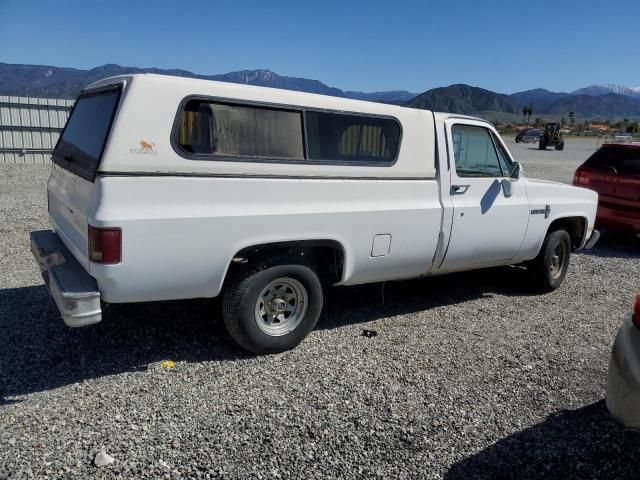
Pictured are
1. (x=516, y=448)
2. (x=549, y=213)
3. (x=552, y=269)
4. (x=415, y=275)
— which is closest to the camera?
(x=516, y=448)

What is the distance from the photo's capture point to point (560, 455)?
3.08 m

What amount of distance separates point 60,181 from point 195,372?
1.94 m

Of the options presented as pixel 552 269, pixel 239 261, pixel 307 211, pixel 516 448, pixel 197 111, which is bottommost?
pixel 516 448

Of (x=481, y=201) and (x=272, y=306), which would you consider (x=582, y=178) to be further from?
(x=272, y=306)

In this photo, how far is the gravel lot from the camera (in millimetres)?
2906

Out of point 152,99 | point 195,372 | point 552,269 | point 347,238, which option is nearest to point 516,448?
point 347,238

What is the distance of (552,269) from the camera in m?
6.17

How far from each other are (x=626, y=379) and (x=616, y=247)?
7.29 m

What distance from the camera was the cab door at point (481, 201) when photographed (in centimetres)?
491

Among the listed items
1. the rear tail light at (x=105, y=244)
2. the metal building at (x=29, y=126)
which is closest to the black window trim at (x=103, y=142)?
the rear tail light at (x=105, y=244)

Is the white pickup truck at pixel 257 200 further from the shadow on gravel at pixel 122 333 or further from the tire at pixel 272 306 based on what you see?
the shadow on gravel at pixel 122 333

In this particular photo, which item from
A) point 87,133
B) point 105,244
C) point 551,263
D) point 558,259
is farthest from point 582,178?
point 105,244

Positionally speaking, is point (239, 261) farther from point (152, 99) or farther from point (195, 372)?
point (152, 99)

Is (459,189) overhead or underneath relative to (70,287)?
overhead
